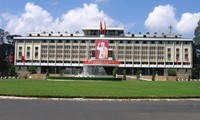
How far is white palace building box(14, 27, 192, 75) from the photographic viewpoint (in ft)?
442

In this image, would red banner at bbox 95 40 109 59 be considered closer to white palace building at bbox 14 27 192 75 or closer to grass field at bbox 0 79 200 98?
white palace building at bbox 14 27 192 75

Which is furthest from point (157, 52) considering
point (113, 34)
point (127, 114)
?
point (127, 114)

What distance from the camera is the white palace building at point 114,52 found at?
13475 cm

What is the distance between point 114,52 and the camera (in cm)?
13662

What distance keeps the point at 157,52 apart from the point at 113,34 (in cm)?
1838

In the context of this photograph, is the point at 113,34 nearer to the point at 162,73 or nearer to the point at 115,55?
the point at 115,55

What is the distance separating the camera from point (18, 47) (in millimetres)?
137500

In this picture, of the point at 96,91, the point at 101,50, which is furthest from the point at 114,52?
the point at 96,91

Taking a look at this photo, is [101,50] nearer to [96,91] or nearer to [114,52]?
[114,52]

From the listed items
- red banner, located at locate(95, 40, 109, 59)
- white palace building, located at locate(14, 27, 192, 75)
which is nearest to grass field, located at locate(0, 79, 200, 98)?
red banner, located at locate(95, 40, 109, 59)

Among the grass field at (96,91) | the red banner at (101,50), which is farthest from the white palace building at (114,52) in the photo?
the grass field at (96,91)

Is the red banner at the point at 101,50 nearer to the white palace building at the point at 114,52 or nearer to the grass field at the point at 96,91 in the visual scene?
the white palace building at the point at 114,52

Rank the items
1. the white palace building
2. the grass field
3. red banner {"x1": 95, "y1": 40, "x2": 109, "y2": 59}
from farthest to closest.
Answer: the white palace building → red banner {"x1": 95, "y1": 40, "x2": 109, "y2": 59} → the grass field

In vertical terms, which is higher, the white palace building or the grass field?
the white palace building
